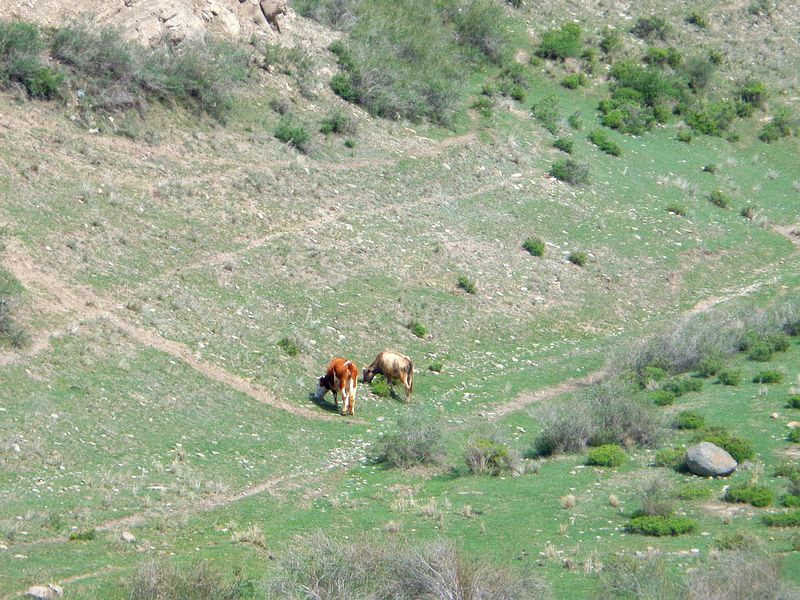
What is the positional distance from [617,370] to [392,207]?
389 inches

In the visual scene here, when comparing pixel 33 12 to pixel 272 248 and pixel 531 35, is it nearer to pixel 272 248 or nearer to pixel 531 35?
pixel 272 248

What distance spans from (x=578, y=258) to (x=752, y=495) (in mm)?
18249

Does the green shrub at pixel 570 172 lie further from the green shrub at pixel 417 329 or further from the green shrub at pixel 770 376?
the green shrub at pixel 770 376

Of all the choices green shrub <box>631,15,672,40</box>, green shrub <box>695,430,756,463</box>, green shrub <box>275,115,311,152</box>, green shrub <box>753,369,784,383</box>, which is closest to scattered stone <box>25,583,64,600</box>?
green shrub <box>695,430,756,463</box>

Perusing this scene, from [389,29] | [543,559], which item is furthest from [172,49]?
[543,559]

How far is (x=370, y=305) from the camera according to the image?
94.9ft

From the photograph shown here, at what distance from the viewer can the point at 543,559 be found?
1552 centimetres

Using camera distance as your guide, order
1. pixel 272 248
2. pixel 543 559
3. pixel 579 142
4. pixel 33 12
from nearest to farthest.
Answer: pixel 543 559
pixel 272 248
pixel 33 12
pixel 579 142

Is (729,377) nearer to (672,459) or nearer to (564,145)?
(672,459)

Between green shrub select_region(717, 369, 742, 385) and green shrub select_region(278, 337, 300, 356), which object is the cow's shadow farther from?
green shrub select_region(717, 369, 742, 385)

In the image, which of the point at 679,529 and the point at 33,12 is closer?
the point at 679,529

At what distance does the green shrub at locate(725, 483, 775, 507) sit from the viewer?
56.8 ft

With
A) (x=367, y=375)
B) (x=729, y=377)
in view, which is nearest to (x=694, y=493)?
(x=729, y=377)

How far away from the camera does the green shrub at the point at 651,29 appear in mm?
54969
